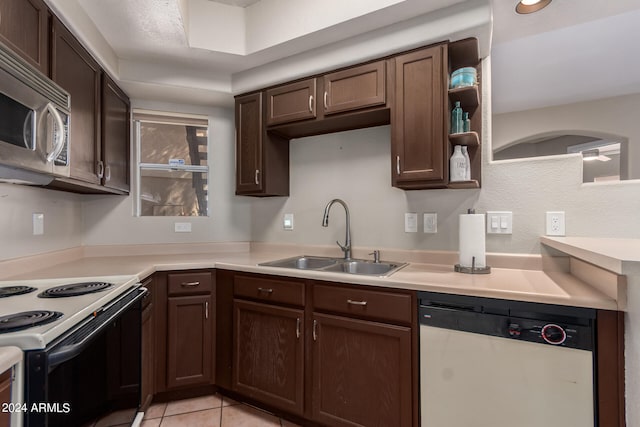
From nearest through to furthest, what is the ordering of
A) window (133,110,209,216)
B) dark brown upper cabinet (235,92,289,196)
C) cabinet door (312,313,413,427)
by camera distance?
1. cabinet door (312,313,413,427)
2. dark brown upper cabinet (235,92,289,196)
3. window (133,110,209,216)

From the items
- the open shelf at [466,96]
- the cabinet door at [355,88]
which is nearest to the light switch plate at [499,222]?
the open shelf at [466,96]

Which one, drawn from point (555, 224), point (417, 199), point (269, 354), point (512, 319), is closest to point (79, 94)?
point (269, 354)

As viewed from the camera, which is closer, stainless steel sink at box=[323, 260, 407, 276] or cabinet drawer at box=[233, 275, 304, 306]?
cabinet drawer at box=[233, 275, 304, 306]

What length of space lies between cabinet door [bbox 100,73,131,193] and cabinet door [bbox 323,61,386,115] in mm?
1438

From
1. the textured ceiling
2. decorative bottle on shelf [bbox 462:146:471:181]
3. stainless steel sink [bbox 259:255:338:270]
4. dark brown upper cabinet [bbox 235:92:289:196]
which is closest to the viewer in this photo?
decorative bottle on shelf [bbox 462:146:471:181]

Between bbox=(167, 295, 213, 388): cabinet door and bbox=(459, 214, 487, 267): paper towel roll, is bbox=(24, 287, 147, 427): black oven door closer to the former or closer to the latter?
bbox=(167, 295, 213, 388): cabinet door

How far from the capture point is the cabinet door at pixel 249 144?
7.73 ft

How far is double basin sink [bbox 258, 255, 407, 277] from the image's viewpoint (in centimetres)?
203

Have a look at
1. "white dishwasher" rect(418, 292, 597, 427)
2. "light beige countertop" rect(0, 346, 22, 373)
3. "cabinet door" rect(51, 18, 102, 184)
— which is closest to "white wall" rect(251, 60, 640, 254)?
"white dishwasher" rect(418, 292, 597, 427)

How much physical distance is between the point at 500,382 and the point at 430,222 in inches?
38.5

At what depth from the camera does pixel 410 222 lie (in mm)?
2092

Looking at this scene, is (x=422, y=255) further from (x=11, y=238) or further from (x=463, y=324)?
(x=11, y=238)

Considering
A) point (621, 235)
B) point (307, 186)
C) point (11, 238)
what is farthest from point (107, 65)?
point (621, 235)

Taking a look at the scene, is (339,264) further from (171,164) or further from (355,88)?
(171,164)
